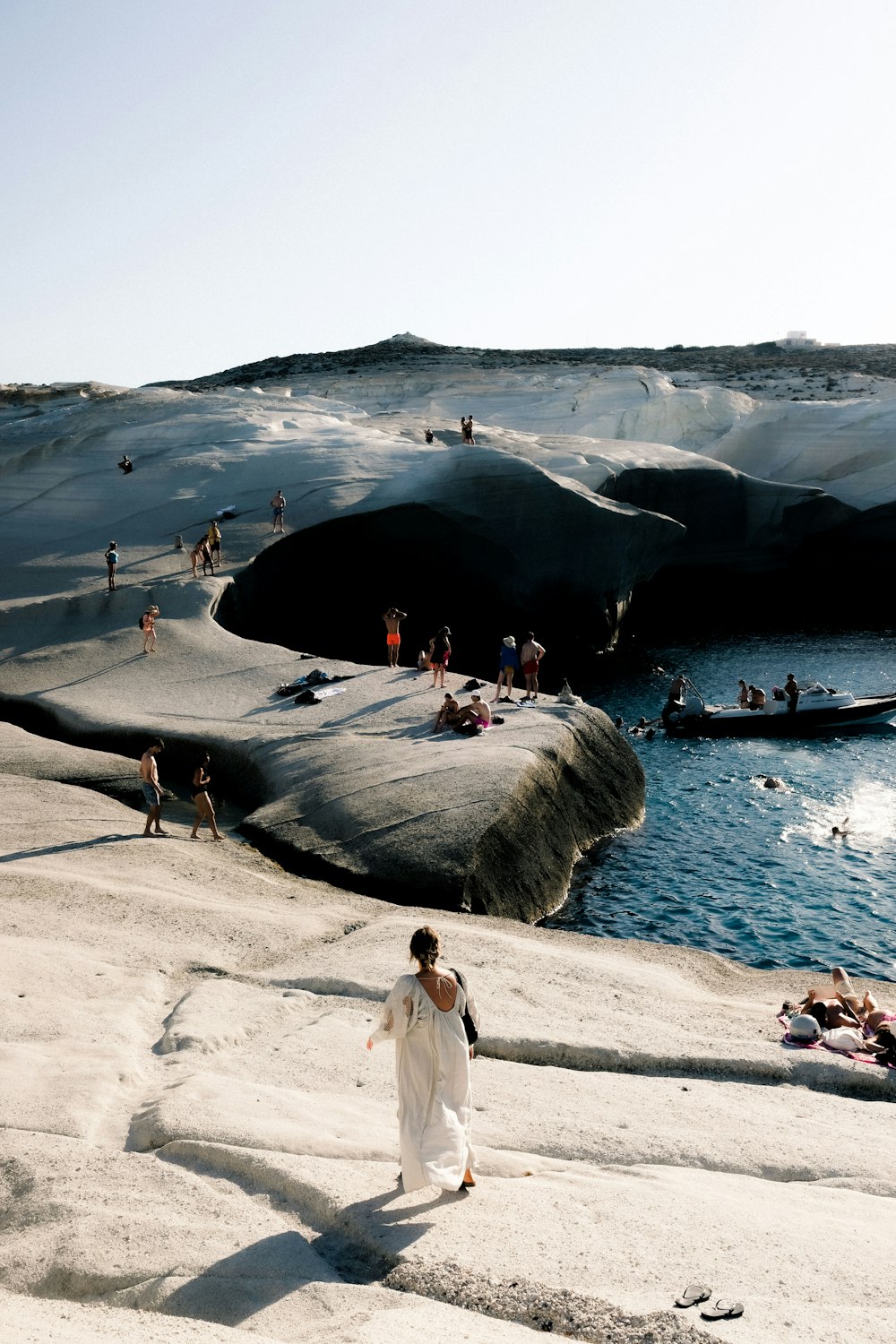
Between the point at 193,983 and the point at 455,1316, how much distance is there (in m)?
7.15

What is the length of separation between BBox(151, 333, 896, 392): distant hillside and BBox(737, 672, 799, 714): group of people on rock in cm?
5510

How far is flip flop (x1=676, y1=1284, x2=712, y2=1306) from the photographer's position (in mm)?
7238

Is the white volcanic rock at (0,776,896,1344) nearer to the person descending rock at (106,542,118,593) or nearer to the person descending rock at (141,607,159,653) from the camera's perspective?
the person descending rock at (141,607,159,653)

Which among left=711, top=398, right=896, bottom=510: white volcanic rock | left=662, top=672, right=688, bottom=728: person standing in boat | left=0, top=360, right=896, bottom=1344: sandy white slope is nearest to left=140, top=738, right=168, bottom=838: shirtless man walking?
left=0, top=360, right=896, bottom=1344: sandy white slope

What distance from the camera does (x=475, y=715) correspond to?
82.5ft

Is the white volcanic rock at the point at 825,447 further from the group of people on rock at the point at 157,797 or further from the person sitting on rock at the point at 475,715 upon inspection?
the group of people on rock at the point at 157,797

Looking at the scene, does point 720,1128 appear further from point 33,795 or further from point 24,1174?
point 33,795

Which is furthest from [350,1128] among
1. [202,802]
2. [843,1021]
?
[202,802]

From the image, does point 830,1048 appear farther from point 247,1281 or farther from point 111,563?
point 111,563

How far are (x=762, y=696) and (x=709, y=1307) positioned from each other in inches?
1140

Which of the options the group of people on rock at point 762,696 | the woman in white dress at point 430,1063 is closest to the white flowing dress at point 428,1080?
the woman in white dress at point 430,1063

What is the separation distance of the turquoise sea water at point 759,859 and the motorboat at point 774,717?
65 cm

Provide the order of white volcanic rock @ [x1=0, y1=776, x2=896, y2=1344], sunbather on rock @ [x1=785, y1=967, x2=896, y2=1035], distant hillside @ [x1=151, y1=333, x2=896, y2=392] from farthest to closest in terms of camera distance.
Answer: distant hillside @ [x1=151, y1=333, x2=896, y2=392] → sunbather on rock @ [x1=785, y1=967, x2=896, y2=1035] → white volcanic rock @ [x1=0, y1=776, x2=896, y2=1344]

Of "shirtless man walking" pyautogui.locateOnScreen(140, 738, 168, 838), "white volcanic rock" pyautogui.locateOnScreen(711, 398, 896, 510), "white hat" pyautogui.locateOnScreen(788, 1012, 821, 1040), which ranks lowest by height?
"white hat" pyautogui.locateOnScreen(788, 1012, 821, 1040)
